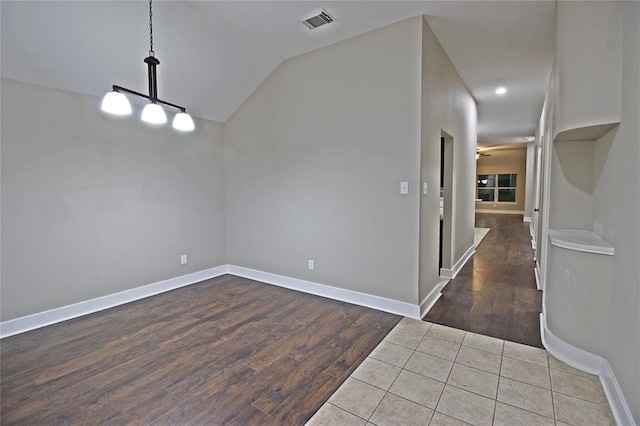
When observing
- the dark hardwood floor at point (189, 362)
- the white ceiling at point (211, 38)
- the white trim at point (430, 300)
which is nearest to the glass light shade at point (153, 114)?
the white ceiling at point (211, 38)

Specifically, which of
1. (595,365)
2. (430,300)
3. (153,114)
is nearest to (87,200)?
(153,114)

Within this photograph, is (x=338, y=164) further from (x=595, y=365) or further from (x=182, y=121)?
(x=595, y=365)

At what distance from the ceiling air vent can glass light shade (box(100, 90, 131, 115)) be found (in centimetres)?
193

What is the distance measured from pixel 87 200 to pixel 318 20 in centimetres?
304

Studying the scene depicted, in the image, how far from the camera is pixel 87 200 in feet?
10.7

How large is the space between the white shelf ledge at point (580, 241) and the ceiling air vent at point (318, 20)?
2.80 metres

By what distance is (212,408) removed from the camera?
188cm

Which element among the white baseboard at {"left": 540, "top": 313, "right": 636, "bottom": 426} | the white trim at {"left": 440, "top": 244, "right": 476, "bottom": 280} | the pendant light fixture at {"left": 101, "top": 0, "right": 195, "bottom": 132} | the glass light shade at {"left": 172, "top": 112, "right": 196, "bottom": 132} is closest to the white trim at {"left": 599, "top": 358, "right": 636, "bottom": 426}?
the white baseboard at {"left": 540, "top": 313, "right": 636, "bottom": 426}

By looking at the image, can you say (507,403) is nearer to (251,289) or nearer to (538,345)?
(538,345)

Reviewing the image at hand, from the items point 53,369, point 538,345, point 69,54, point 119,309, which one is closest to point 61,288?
point 119,309

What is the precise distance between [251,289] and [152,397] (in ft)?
6.80

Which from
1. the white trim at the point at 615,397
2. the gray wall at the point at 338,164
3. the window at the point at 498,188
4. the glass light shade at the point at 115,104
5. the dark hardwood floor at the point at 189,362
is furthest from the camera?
the window at the point at 498,188

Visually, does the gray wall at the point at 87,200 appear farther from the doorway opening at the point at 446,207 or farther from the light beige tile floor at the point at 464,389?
the doorway opening at the point at 446,207

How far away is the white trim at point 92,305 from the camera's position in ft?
9.32
